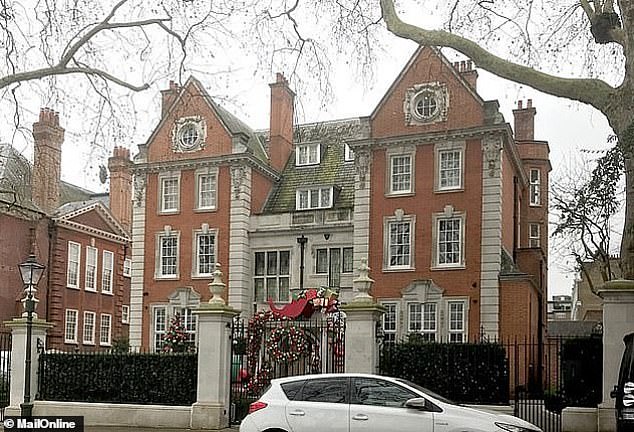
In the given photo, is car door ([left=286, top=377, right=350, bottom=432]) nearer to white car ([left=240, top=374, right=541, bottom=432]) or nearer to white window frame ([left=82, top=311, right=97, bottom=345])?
white car ([left=240, top=374, right=541, bottom=432])

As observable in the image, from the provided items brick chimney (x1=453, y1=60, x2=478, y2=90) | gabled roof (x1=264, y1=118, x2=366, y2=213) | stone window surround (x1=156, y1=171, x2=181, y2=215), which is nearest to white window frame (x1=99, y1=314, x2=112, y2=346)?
stone window surround (x1=156, y1=171, x2=181, y2=215)

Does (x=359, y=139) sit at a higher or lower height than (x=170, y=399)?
higher

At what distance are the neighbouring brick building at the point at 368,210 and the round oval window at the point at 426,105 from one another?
48mm

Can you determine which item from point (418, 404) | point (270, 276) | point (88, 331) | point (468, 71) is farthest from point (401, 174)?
point (418, 404)

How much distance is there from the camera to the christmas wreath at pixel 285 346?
21953 mm

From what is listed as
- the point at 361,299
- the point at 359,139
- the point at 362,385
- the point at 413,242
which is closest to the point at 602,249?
the point at 413,242

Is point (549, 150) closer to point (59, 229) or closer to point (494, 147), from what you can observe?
point (494, 147)

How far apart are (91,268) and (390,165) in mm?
18142

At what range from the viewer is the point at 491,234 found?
3588 cm

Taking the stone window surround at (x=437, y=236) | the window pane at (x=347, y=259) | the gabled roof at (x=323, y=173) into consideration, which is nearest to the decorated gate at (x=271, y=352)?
the stone window surround at (x=437, y=236)

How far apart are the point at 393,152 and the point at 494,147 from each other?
425 centimetres

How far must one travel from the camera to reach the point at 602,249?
35344mm

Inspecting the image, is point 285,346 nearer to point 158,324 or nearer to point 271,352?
point 271,352

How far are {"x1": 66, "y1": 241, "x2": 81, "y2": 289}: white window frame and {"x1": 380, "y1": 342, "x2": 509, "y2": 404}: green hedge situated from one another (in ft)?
94.6
